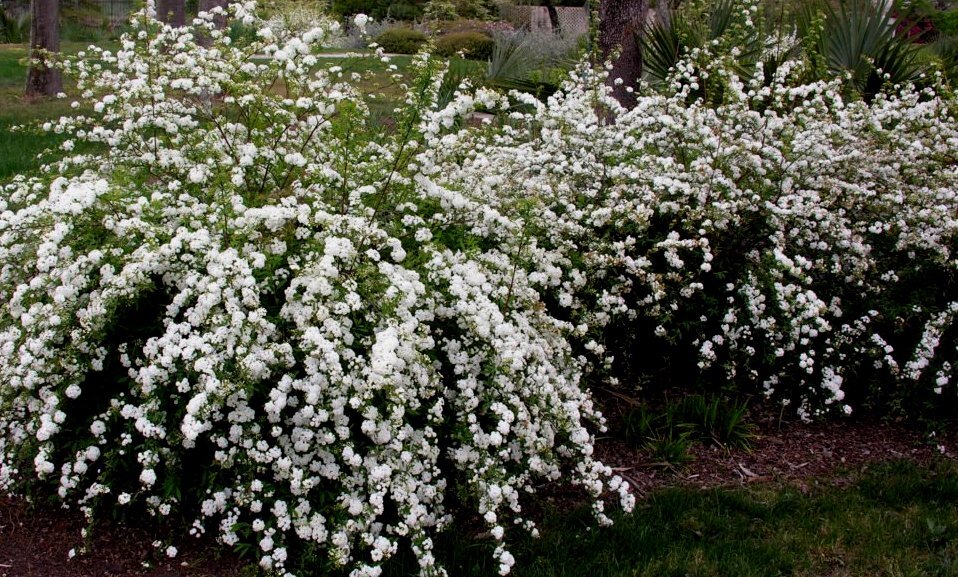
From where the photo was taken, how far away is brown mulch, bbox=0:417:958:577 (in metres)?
3.54

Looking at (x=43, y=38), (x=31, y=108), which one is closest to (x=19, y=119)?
(x=31, y=108)

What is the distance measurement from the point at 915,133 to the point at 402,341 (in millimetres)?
4249

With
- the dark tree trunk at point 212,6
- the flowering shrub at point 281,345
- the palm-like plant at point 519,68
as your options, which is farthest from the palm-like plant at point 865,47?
the dark tree trunk at point 212,6

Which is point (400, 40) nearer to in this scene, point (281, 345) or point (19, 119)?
point (19, 119)

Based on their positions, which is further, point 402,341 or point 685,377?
point 685,377

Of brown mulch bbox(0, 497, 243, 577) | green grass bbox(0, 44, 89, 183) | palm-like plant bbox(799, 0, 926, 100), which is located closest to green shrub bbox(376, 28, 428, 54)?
green grass bbox(0, 44, 89, 183)

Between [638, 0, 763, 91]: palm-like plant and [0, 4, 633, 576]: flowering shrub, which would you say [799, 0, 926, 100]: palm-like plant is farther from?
[0, 4, 633, 576]: flowering shrub

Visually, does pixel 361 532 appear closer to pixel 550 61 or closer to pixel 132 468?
pixel 132 468

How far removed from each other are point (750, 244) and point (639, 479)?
1.72m

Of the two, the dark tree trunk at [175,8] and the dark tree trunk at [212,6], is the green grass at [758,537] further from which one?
the dark tree trunk at [175,8]

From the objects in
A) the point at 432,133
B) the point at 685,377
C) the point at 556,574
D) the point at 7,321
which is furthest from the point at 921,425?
the point at 7,321

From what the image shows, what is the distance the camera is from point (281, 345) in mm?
3369

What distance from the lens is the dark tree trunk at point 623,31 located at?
8555 mm

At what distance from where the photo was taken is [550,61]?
12.2m
